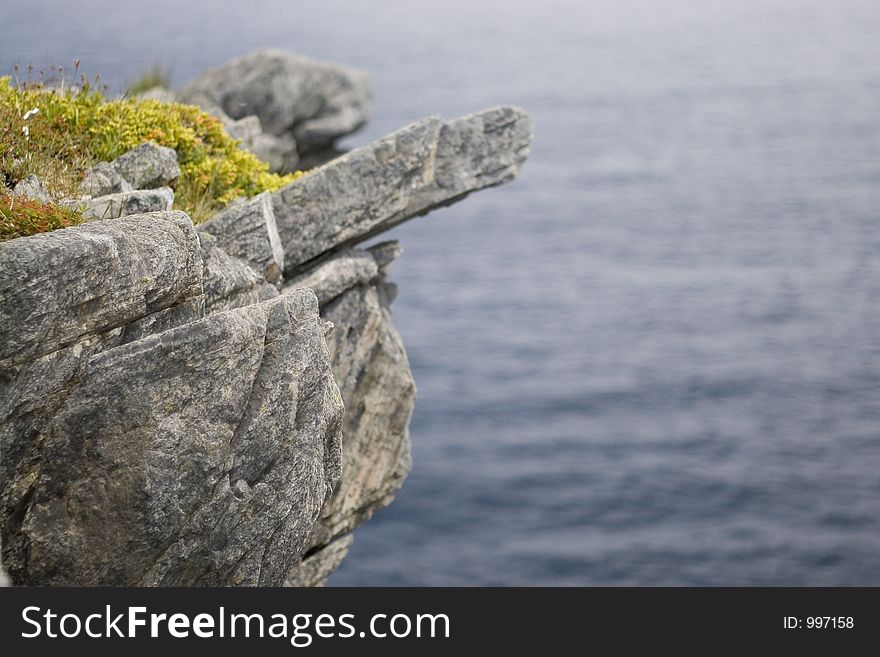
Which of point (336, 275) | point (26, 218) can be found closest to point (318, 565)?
point (336, 275)

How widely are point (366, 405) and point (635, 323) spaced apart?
60123 mm

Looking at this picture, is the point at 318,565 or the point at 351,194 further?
the point at 318,565

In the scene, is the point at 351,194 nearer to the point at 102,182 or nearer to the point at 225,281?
the point at 102,182

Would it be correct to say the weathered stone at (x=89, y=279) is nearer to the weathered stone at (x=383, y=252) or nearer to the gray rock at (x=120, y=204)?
the gray rock at (x=120, y=204)

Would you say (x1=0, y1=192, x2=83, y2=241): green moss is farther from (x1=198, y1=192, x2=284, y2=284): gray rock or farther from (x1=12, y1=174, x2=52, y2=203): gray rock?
(x1=198, y1=192, x2=284, y2=284): gray rock

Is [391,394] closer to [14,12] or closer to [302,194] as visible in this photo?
[302,194]

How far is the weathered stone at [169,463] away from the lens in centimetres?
1025

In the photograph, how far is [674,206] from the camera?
98.4 m

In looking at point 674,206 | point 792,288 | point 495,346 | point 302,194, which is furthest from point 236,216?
point 674,206

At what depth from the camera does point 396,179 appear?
1823 cm

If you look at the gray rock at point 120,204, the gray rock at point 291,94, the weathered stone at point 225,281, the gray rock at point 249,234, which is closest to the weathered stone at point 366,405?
the gray rock at point 249,234

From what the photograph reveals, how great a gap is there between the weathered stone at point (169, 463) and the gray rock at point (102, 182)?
5068mm

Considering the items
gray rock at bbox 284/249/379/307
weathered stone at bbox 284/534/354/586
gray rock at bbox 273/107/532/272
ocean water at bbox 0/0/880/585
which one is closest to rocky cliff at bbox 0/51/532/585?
gray rock at bbox 284/249/379/307

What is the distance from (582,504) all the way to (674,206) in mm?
49064
